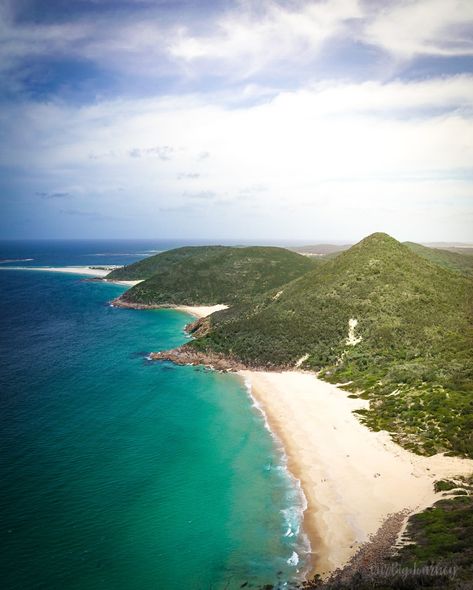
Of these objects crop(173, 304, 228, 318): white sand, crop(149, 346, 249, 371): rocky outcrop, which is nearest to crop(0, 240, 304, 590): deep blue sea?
crop(149, 346, 249, 371): rocky outcrop

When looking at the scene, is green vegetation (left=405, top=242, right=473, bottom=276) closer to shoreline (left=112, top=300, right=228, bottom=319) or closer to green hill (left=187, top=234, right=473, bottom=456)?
green hill (left=187, top=234, right=473, bottom=456)

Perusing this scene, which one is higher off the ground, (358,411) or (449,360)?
(449,360)

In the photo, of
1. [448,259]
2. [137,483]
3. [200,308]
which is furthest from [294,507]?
[448,259]

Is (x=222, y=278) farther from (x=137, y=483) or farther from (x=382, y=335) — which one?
(x=137, y=483)

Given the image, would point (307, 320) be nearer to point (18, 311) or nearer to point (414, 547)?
point (414, 547)

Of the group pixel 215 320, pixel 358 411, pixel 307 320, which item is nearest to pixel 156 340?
pixel 215 320
